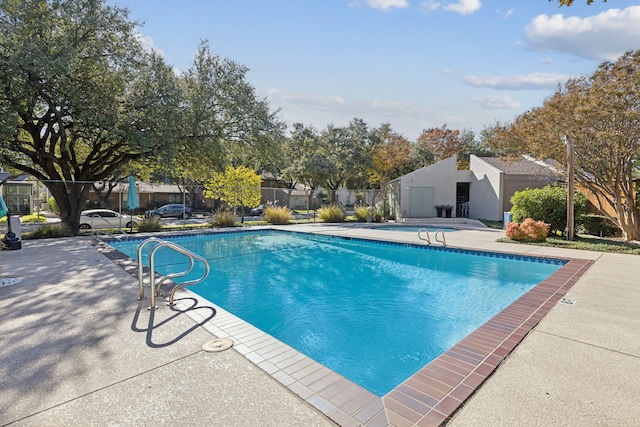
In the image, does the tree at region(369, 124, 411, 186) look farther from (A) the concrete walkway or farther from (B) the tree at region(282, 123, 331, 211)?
(A) the concrete walkway

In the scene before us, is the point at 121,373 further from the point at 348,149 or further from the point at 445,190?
the point at 348,149

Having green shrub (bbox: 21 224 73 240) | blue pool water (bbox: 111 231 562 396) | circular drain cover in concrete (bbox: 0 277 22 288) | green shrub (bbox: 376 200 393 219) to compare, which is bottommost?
blue pool water (bbox: 111 231 562 396)

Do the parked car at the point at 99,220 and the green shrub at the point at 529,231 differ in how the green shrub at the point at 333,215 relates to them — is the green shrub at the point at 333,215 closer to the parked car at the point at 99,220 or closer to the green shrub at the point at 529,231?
the parked car at the point at 99,220

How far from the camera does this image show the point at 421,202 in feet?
65.8

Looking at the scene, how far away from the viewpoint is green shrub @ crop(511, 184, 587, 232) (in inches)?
425

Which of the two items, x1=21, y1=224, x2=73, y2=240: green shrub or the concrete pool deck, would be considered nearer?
the concrete pool deck

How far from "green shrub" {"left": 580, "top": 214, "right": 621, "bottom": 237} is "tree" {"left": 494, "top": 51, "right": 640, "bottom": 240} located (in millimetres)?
806

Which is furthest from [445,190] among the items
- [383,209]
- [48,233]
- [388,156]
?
[48,233]

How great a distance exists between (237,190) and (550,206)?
1406 centimetres

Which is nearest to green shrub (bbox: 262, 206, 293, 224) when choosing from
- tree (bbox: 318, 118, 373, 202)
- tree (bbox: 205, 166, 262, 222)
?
tree (bbox: 205, 166, 262, 222)

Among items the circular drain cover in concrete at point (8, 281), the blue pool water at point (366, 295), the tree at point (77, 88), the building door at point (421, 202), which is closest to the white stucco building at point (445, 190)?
the building door at point (421, 202)

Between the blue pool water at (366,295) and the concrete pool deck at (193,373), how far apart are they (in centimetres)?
136

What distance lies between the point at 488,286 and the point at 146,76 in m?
13.4

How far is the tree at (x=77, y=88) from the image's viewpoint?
10164mm
